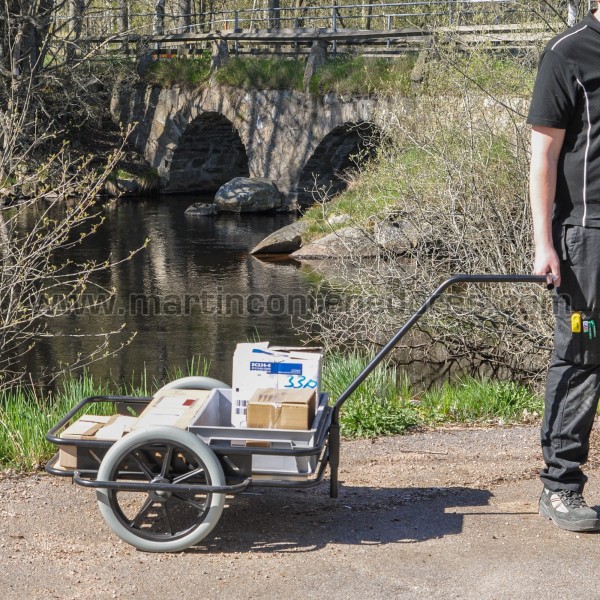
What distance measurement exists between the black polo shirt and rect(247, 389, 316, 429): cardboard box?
1.37 metres

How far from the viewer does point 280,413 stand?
444 cm

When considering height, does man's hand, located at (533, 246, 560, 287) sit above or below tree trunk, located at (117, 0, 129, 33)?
below

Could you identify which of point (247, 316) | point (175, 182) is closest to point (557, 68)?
point (247, 316)

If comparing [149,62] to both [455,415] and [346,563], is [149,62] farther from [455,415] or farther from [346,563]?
[346,563]

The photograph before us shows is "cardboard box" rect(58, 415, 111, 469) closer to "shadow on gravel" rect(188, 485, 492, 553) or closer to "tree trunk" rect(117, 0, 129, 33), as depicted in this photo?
"shadow on gravel" rect(188, 485, 492, 553)

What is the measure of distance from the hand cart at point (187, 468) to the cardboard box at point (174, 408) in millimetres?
142

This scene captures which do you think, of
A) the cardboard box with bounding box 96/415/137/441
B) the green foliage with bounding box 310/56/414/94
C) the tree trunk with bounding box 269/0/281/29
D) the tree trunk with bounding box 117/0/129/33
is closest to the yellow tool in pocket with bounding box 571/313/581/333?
the cardboard box with bounding box 96/415/137/441

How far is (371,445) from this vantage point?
5969 millimetres

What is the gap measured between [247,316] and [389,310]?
4.93 metres

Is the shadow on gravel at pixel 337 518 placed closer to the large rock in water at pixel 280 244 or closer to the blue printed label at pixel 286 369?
the blue printed label at pixel 286 369

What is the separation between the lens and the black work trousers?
4.31m

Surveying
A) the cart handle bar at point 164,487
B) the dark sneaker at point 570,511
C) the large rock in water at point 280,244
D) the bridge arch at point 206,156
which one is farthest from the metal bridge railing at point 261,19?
the cart handle bar at point 164,487

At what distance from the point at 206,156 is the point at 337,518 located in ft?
94.7

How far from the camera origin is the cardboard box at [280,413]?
4418 millimetres
